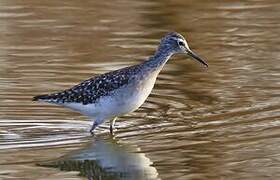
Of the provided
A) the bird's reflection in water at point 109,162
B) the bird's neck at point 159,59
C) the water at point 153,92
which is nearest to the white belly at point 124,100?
the bird's neck at point 159,59

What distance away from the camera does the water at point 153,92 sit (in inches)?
492

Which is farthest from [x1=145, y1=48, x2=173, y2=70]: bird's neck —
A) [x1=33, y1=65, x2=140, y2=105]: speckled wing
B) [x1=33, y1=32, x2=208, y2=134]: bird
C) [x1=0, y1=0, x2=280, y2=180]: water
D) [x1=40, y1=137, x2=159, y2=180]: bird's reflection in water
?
[x1=40, y1=137, x2=159, y2=180]: bird's reflection in water

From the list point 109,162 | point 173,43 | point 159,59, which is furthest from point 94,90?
point 109,162

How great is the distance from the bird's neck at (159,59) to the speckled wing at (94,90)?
0.17 m

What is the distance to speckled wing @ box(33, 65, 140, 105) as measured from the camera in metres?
14.0

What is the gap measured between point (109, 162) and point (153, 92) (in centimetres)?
344

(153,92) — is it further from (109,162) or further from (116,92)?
(109,162)

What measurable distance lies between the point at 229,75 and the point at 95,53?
8.49 ft

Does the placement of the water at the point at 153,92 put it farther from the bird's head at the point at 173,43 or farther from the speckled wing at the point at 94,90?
the bird's head at the point at 173,43

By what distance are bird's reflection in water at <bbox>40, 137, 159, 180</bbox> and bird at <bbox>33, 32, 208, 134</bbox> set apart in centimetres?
51

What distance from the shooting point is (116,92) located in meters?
13.9

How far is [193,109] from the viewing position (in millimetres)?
14969

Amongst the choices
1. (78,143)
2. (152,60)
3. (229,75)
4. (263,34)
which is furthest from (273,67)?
(78,143)

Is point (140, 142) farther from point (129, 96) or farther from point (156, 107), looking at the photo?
point (156, 107)
